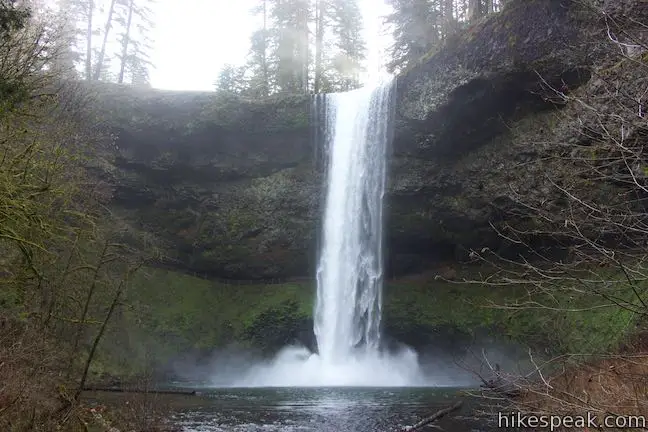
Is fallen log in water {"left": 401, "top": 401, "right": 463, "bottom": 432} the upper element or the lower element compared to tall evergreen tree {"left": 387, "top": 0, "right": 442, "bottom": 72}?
lower

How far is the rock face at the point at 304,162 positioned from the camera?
62.1 feet

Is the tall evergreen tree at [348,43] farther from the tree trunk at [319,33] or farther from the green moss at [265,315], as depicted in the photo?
the green moss at [265,315]

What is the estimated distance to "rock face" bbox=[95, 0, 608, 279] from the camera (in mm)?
18938

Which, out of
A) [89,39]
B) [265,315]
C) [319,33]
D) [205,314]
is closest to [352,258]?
[265,315]

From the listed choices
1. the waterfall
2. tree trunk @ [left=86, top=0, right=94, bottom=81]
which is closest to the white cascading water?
the waterfall

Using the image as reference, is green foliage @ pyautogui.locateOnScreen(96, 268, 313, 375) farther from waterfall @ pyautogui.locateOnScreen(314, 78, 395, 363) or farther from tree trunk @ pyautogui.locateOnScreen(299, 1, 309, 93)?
tree trunk @ pyautogui.locateOnScreen(299, 1, 309, 93)

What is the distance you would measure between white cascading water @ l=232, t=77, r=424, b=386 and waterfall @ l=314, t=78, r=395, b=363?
4 cm

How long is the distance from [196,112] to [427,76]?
1056cm

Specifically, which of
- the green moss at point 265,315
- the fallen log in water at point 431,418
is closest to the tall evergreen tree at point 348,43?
the green moss at point 265,315

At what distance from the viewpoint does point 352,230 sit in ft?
76.8

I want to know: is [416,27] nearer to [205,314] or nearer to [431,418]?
[205,314]

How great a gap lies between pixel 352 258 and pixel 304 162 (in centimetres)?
521

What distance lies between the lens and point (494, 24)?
58.7 feet

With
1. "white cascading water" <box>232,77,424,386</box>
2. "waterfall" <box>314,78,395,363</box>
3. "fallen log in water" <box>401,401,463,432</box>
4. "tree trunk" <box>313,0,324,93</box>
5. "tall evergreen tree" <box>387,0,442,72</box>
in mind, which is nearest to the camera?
"fallen log in water" <box>401,401,463,432</box>
